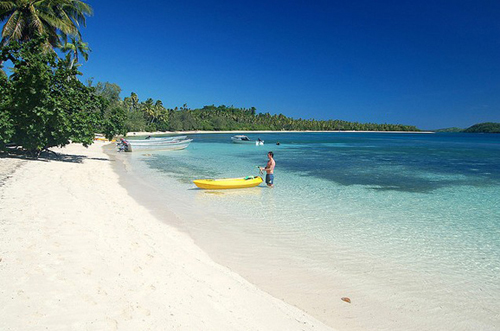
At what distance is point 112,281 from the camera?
14.8 ft

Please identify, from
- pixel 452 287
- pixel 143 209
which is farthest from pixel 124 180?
pixel 452 287

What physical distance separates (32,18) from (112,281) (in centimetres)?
2375

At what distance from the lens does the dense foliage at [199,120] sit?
9516 centimetres

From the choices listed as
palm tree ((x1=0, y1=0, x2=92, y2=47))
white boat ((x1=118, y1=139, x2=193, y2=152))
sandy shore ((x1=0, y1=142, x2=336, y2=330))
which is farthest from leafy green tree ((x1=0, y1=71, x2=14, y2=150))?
white boat ((x1=118, y1=139, x2=193, y2=152))

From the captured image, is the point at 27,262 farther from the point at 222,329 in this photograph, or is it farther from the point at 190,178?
the point at 190,178

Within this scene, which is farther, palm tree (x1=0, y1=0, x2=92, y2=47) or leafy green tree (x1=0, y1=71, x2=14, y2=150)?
palm tree (x1=0, y1=0, x2=92, y2=47)

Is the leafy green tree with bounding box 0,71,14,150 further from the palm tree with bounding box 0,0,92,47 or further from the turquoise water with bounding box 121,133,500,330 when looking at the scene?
the turquoise water with bounding box 121,133,500,330

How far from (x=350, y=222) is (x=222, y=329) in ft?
22.6

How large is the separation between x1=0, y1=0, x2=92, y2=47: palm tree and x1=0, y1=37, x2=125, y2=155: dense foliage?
4743 millimetres

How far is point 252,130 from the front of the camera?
513 feet

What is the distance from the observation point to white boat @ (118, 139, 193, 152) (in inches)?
1337

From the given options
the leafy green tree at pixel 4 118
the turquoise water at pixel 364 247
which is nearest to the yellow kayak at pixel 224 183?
the turquoise water at pixel 364 247

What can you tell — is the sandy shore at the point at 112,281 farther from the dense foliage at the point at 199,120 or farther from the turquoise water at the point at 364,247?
the dense foliage at the point at 199,120

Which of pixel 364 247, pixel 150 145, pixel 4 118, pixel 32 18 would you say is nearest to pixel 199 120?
pixel 150 145
